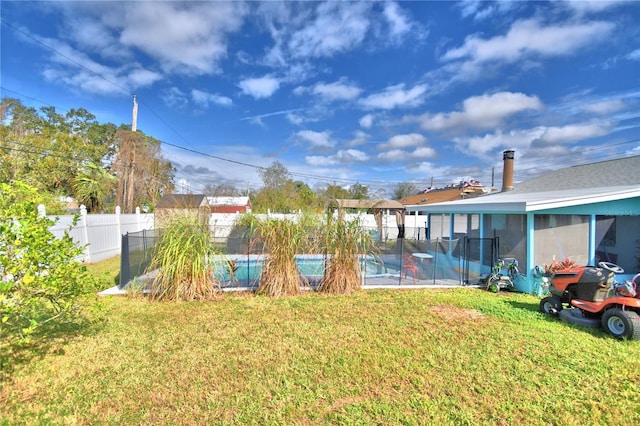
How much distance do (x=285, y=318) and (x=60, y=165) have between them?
72.6 ft

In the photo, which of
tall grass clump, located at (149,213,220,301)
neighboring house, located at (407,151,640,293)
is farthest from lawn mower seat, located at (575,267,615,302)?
tall grass clump, located at (149,213,220,301)

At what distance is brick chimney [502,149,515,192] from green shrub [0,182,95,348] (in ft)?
55.9

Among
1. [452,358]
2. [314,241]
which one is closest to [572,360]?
[452,358]

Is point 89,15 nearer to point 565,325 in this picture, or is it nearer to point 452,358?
point 452,358

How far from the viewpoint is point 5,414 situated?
2.48 metres

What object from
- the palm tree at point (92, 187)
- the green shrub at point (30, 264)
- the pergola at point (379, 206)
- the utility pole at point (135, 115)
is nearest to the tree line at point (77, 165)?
the palm tree at point (92, 187)

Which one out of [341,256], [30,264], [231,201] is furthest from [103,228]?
[231,201]

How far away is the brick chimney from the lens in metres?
15.2

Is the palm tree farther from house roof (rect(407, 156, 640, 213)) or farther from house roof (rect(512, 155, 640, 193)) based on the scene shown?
house roof (rect(512, 155, 640, 193))

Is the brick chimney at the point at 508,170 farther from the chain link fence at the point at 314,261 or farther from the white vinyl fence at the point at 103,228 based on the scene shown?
the chain link fence at the point at 314,261

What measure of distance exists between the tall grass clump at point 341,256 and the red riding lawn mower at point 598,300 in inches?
137

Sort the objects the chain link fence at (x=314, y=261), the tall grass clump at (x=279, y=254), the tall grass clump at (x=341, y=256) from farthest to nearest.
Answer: the tall grass clump at (x=341, y=256) < the chain link fence at (x=314, y=261) < the tall grass clump at (x=279, y=254)

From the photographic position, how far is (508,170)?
15.3 meters

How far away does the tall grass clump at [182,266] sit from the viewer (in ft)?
19.2
